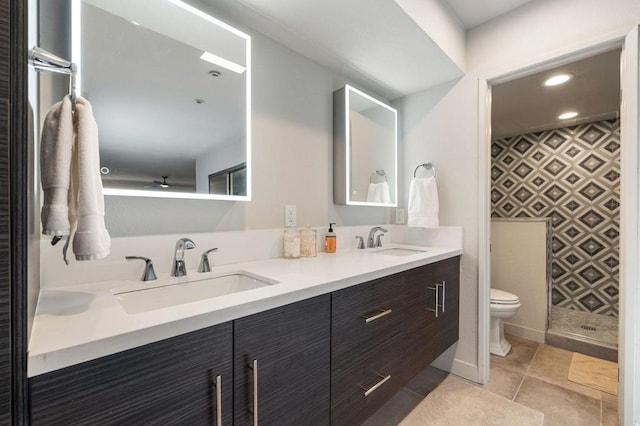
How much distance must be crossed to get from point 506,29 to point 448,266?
149 centimetres

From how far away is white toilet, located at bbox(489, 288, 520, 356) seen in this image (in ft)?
7.08

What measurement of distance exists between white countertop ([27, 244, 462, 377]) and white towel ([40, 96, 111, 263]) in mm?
147

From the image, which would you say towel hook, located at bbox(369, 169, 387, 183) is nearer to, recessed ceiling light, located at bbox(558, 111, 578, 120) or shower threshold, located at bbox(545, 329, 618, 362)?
shower threshold, located at bbox(545, 329, 618, 362)

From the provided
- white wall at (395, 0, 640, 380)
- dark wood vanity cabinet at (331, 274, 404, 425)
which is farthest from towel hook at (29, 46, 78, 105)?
white wall at (395, 0, 640, 380)

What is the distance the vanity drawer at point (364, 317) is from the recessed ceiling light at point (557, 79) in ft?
6.69

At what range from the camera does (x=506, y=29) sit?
1.76 metres

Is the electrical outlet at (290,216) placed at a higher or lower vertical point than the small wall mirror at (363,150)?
lower

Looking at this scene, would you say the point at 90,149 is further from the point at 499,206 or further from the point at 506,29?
the point at 499,206

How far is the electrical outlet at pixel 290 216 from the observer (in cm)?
156

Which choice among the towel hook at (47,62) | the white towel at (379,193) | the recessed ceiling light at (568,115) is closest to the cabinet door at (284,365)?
the towel hook at (47,62)

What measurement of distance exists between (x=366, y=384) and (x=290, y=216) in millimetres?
860

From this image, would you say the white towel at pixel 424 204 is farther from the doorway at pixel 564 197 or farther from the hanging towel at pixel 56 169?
the hanging towel at pixel 56 169

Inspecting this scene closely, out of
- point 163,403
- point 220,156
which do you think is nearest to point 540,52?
point 220,156

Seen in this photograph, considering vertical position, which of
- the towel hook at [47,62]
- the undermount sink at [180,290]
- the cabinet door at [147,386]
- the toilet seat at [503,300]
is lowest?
the toilet seat at [503,300]
